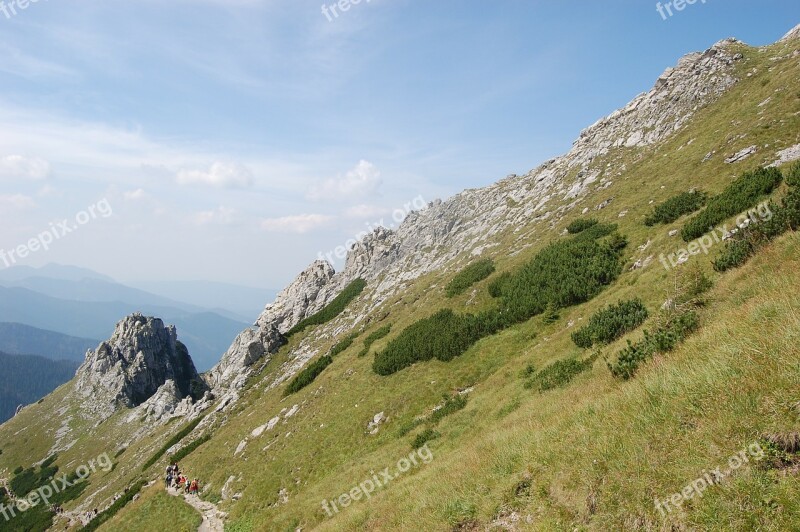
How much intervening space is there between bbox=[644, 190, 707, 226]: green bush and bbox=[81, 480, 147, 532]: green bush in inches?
2062

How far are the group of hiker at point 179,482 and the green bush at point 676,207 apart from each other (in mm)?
37346

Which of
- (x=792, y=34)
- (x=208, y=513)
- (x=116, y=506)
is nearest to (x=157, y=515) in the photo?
(x=208, y=513)

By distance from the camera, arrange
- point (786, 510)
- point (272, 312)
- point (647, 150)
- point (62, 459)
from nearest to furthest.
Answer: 1. point (786, 510)
2. point (647, 150)
3. point (62, 459)
4. point (272, 312)

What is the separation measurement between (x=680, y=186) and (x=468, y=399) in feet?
69.1

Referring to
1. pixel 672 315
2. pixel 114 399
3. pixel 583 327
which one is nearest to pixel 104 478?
pixel 114 399

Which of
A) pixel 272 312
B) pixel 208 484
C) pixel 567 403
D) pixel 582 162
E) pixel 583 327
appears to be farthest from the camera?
pixel 272 312

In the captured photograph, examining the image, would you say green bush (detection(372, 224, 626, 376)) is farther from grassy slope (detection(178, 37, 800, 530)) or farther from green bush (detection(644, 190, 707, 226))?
green bush (detection(644, 190, 707, 226))

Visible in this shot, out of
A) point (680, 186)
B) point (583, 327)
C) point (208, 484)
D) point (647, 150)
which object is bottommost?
point (208, 484)

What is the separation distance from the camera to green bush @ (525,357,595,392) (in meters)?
13.8

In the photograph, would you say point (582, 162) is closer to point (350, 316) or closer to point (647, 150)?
point (647, 150)

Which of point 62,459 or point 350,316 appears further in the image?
point 62,459

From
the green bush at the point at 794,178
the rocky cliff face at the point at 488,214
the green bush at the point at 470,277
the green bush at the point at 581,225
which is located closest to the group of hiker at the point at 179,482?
the rocky cliff face at the point at 488,214

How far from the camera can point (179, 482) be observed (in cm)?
3284

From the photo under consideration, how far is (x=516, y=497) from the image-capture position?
7.88 metres
